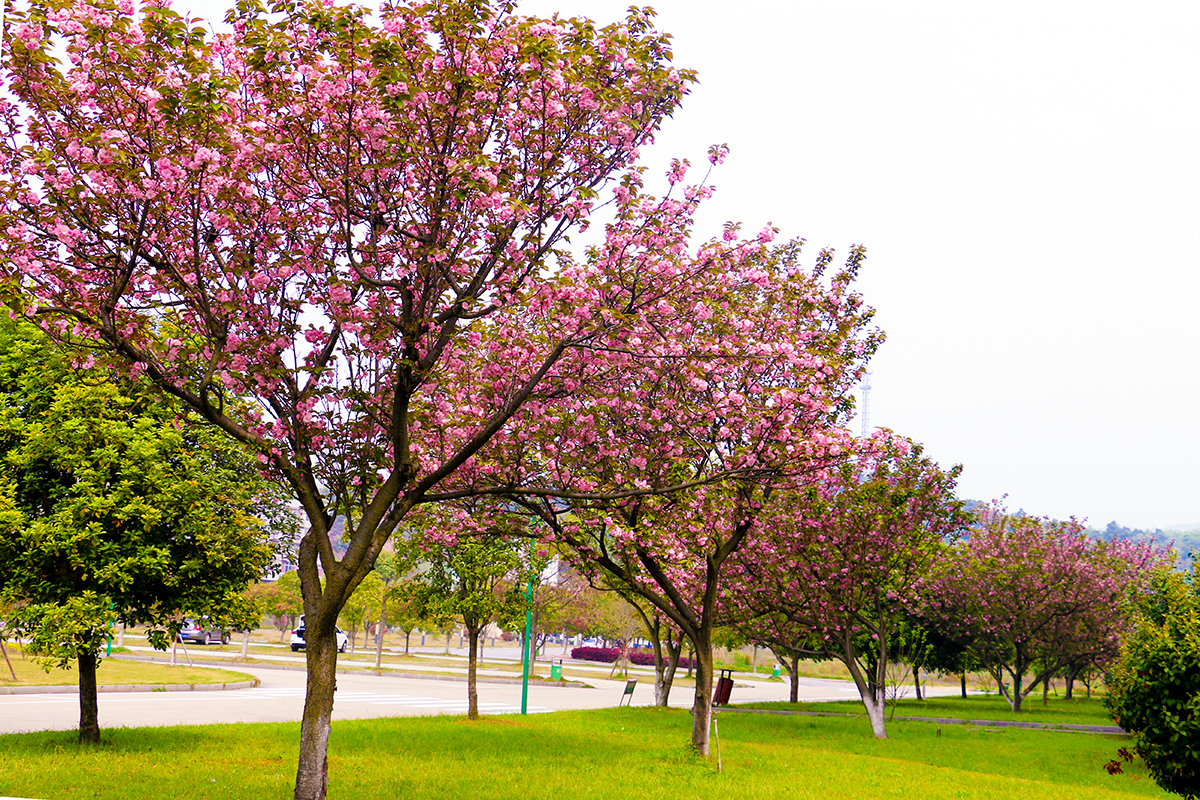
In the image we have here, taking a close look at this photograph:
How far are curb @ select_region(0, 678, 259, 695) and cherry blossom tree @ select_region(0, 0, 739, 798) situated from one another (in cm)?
1897

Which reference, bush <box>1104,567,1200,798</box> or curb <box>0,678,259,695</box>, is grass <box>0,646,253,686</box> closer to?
curb <box>0,678,259,695</box>

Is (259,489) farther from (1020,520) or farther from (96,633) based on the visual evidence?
(1020,520)

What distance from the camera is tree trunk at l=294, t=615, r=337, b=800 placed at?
8680mm

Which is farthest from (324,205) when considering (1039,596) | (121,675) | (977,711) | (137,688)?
(977,711)

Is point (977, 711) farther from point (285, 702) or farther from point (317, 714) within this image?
point (317, 714)

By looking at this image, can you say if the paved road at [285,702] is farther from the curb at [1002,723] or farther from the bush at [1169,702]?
the bush at [1169,702]

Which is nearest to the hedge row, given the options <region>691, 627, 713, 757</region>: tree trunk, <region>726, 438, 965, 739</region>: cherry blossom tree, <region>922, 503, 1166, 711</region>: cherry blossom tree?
<region>922, 503, 1166, 711</region>: cherry blossom tree

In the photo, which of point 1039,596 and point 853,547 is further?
point 1039,596

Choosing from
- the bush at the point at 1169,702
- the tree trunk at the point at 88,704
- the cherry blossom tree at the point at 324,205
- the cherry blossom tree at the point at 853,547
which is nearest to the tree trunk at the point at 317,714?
the cherry blossom tree at the point at 324,205

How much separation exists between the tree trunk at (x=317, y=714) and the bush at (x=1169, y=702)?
29.7ft

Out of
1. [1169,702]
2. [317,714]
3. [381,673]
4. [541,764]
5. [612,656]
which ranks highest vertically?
[1169,702]

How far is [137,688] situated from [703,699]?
808 inches

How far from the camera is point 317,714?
8828 mm

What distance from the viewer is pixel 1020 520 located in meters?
36.9
